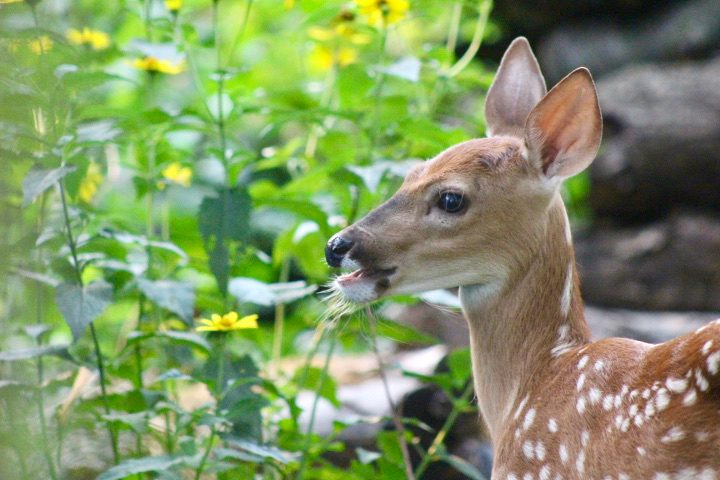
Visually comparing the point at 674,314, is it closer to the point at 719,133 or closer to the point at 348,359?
the point at 719,133

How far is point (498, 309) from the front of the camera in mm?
2922

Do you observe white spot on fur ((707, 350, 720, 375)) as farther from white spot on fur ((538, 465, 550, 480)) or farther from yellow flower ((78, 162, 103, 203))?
yellow flower ((78, 162, 103, 203))

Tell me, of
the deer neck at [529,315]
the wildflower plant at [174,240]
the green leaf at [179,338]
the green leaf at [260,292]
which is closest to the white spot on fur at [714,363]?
the deer neck at [529,315]

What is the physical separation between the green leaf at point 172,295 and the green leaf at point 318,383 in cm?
59

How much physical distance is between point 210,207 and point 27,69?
2.16 feet

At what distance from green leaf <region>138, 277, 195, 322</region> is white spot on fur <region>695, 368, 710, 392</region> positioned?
4.68 feet

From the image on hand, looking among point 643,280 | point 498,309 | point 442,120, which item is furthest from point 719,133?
point 498,309

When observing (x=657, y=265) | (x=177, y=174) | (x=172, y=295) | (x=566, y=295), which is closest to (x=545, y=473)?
(x=566, y=295)

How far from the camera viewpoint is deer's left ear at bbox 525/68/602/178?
111 inches

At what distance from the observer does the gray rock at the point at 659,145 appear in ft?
21.6

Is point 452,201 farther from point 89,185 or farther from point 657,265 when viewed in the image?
point 657,265

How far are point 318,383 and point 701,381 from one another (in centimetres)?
174

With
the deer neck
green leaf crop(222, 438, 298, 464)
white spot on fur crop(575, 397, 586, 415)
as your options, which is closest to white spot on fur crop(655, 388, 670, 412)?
white spot on fur crop(575, 397, 586, 415)

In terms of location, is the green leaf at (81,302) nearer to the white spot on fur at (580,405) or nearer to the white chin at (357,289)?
the white chin at (357,289)
